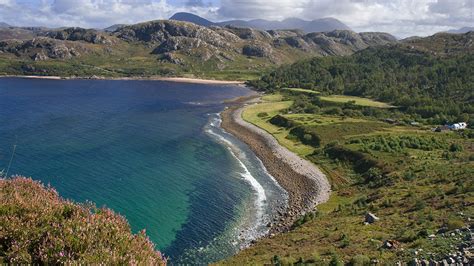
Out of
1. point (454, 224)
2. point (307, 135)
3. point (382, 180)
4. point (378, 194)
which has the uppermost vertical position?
point (454, 224)

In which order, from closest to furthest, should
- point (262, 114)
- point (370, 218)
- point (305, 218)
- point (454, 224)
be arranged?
point (454, 224) → point (370, 218) → point (305, 218) → point (262, 114)

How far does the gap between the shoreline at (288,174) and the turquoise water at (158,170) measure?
6.71ft

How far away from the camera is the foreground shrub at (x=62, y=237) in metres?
11.8

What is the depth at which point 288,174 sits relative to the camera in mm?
77500

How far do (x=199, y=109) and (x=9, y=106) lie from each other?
225 feet

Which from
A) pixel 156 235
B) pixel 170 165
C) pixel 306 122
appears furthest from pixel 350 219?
pixel 306 122

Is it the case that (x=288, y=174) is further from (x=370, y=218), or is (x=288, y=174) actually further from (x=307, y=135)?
(x=370, y=218)

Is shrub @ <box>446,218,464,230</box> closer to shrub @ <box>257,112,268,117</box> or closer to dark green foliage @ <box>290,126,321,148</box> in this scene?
dark green foliage @ <box>290,126,321,148</box>

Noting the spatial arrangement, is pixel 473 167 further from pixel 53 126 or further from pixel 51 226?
pixel 53 126

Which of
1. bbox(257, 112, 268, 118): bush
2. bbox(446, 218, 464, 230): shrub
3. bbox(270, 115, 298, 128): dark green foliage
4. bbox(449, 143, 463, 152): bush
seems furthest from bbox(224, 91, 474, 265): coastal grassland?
bbox(257, 112, 268, 118): bush

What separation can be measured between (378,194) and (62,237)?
5330 cm

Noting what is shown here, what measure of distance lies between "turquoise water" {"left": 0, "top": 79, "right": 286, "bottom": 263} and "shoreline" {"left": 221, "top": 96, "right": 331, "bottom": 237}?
2.05 m

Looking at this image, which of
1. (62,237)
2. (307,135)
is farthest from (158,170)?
(62,237)

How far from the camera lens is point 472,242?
28500 millimetres
